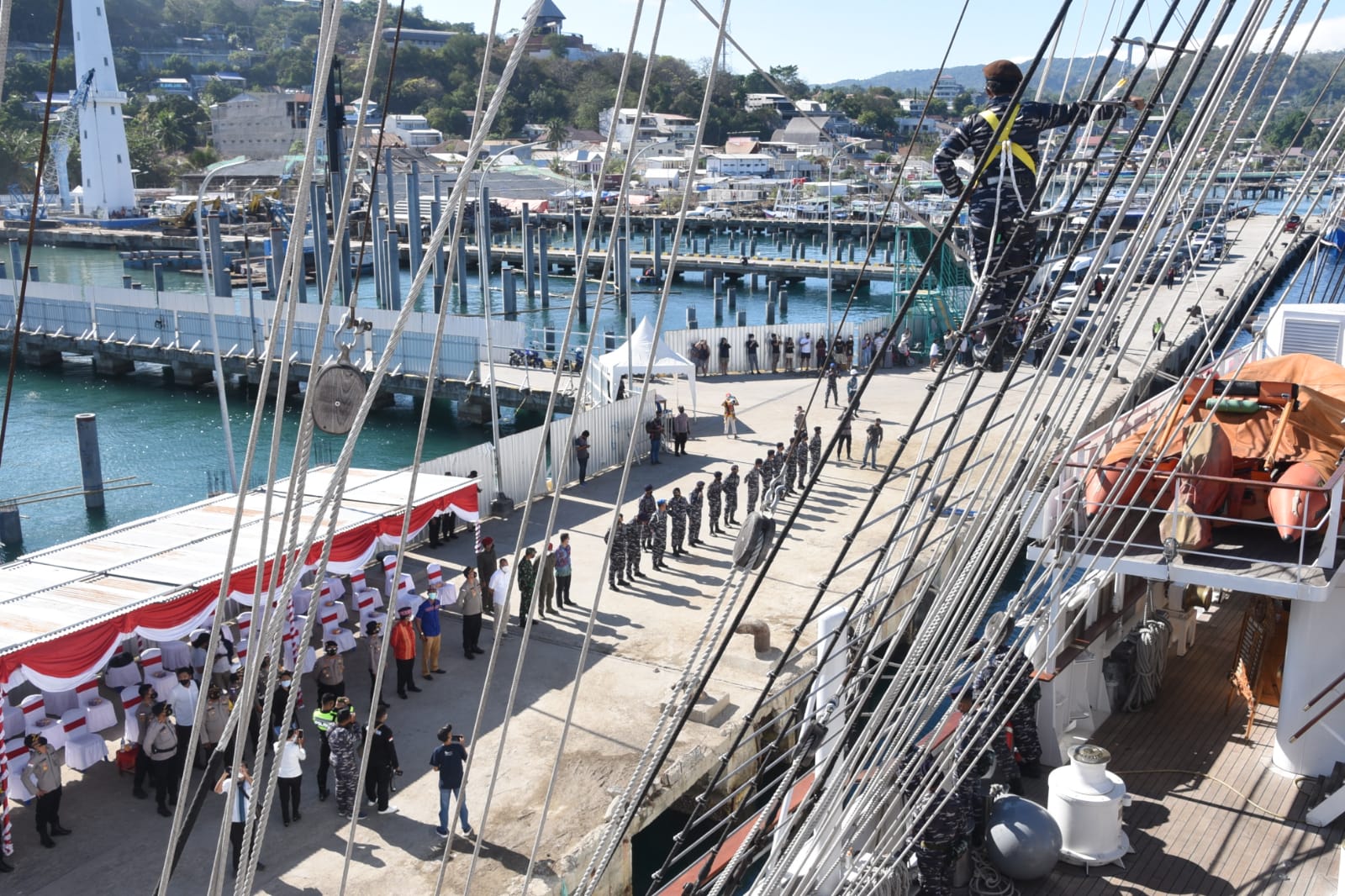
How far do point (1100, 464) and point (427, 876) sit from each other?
20.2ft

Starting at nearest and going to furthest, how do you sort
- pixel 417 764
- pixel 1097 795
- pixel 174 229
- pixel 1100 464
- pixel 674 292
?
pixel 1097 795 < pixel 1100 464 < pixel 417 764 < pixel 674 292 < pixel 174 229

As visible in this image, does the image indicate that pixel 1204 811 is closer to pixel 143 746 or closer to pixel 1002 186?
pixel 1002 186

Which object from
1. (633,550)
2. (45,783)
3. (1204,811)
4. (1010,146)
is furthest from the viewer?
(633,550)

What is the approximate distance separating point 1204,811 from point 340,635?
9.04 meters

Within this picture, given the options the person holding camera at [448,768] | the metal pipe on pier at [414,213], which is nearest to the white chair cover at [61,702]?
the person holding camera at [448,768]

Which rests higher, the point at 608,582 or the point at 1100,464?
the point at 1100,464

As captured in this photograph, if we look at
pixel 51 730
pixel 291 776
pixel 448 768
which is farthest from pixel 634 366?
pixel 448 768

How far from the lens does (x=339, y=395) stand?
6.03m

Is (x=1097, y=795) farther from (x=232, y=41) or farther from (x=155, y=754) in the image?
(x=232, y=41)

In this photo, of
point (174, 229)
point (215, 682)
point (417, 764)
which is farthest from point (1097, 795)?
point (174, 229)

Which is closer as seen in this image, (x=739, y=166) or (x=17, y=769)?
(x=17, y=769)

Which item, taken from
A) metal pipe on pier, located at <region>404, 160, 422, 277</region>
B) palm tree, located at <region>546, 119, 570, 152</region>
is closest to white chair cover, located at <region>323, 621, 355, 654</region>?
metal pipe on pier, located at <region>404, 160, 422, 277</region>

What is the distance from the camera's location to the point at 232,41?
528ft

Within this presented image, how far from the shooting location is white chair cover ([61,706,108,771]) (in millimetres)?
10938
